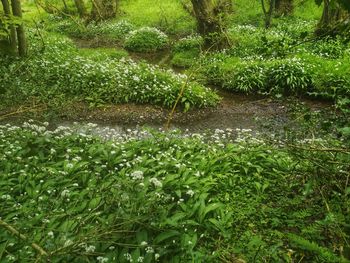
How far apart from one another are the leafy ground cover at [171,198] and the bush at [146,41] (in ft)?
35.4

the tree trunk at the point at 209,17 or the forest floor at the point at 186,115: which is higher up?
the tree trunk at the point at 209,17

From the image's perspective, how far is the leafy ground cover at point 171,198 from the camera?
12.9ft

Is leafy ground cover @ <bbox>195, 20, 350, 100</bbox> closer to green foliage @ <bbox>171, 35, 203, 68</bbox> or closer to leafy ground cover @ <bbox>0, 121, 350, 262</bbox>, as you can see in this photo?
green foliage @ <bbox>171, 35, 203, 68</bbox>

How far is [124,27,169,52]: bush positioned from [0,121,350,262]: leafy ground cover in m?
10.8

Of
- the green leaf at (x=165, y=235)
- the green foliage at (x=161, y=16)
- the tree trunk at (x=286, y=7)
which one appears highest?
the tree trunk at (x=286, y=7)

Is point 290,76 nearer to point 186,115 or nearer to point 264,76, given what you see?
point 264,76

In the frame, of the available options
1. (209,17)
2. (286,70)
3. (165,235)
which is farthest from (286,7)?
(165,235)

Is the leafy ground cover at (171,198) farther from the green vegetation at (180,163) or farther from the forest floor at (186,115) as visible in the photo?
the forest floor at (186,115)

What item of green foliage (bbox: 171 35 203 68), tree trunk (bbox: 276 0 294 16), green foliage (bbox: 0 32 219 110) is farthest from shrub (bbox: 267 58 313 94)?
tree trunk (bbox: 276 0 294 16)

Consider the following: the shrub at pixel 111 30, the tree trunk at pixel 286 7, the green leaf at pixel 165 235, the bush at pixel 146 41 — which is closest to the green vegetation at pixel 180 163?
the green leaf at pixel 165 235

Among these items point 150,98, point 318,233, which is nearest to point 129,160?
point 318,233

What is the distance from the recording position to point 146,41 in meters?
17.6

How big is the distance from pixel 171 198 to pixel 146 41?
534 inches

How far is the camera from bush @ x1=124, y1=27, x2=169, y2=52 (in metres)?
17.5
